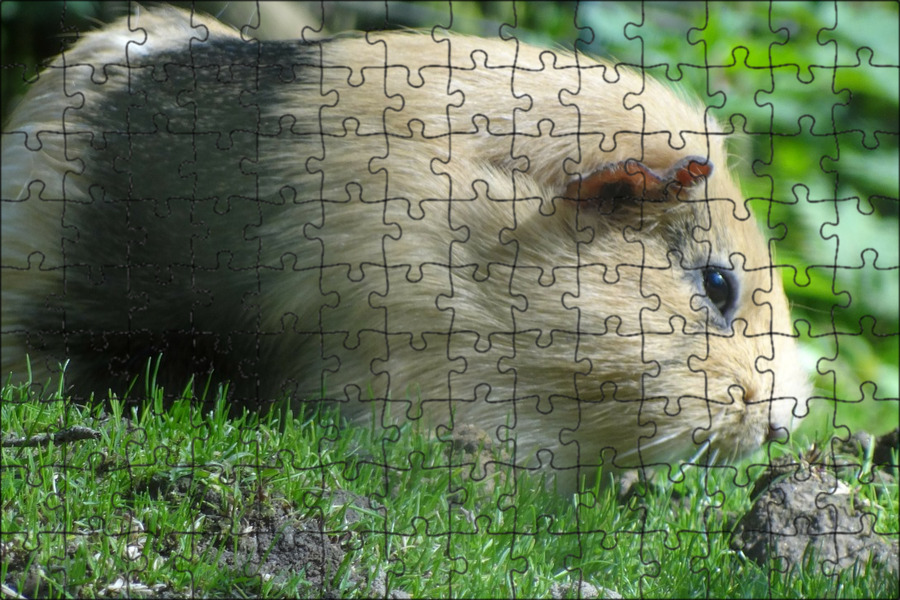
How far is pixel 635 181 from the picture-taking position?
13.7 feet

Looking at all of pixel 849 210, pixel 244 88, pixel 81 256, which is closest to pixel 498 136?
pixel 244 88

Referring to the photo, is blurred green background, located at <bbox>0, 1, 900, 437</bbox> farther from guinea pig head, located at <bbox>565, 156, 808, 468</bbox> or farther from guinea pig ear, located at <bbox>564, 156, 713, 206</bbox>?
guinea pig ear, located at <bbox>564, 156, 713, 206</bbox>

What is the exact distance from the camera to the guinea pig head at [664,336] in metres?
4.20

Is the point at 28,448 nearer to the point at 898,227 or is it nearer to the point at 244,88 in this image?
the point at 244,88

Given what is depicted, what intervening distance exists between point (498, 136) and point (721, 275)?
1.14 m

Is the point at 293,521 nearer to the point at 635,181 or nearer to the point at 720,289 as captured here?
the point at 635,181

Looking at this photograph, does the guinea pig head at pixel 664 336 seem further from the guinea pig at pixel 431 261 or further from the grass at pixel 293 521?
the grass at pixel 293 521

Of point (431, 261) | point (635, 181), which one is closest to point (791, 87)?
point (635, 181)

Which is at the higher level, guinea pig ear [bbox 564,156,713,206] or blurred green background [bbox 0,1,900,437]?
guinea pig ear [bbox 564,156,713,206]

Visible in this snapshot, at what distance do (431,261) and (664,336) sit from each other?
1.01 m

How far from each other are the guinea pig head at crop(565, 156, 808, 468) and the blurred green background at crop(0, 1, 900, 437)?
325 centimetres

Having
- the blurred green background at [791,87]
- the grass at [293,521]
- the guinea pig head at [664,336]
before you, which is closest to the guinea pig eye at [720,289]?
the guinea pig head at [664,336]

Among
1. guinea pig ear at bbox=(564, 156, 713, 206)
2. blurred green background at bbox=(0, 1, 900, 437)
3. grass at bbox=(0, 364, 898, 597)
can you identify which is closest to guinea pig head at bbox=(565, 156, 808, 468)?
guinea pig ear at bbox=(564, 156, 713, 206)

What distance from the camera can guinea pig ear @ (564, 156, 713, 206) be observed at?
13.5 feet
